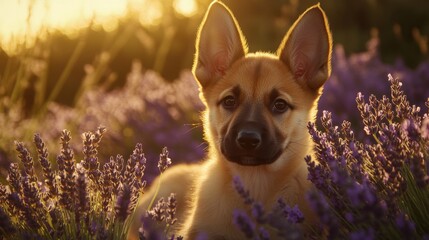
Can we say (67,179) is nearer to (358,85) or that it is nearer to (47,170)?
(47,170)

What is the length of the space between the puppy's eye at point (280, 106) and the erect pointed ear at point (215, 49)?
578 mm

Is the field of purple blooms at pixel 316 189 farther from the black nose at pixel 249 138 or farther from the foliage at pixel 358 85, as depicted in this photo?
the foliage at pixel 358 85

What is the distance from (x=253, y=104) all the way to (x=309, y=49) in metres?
0.58

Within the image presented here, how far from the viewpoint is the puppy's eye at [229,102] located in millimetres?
4043

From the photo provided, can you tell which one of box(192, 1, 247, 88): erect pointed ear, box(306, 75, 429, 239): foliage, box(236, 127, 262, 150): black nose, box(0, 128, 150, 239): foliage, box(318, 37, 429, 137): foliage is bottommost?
box(0, 128, 150, 239): foliage

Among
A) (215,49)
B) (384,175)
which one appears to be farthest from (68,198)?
(215,49)

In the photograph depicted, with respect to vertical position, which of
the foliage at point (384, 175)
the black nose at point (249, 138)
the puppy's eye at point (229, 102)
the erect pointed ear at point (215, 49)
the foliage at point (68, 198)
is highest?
the erect pointed ear at point (215, 49)

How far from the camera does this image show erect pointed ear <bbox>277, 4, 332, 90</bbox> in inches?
151

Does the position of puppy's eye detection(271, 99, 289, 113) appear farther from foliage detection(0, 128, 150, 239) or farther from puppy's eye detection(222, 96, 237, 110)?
foliage detection(0, 128, 150, 239)

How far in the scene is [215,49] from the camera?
14.4ft

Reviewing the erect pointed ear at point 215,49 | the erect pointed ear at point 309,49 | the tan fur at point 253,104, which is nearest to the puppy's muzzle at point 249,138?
the tan fur at point 253,104

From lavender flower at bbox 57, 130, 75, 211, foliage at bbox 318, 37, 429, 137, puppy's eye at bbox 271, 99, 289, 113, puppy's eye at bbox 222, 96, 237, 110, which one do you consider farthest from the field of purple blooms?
foliage at bbox 318, 37, 429, 137

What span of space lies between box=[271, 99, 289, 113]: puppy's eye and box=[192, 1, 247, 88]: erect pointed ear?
0.58m

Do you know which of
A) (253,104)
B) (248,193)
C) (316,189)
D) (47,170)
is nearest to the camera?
(248,193)
